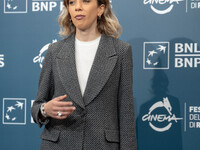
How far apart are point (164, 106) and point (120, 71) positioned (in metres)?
0.97

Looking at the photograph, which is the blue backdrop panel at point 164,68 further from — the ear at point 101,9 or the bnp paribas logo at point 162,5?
the ear at point 101,9

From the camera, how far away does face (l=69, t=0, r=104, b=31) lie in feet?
5.35

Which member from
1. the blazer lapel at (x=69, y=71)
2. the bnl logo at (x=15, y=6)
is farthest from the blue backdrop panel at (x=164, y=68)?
the blazer lapel at (x=69, y=71)

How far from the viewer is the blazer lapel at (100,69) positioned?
1.53m

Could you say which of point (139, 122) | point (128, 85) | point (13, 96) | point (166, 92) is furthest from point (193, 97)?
point (13, 96)

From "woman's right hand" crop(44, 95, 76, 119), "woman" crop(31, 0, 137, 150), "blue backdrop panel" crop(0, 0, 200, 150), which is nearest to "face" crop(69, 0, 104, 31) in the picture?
"woman" crop(31, 0, 137, 150)

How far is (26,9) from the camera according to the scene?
268 centimetres

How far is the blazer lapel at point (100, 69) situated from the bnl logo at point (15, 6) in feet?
4.14

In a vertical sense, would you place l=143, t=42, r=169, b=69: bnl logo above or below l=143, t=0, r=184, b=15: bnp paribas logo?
below

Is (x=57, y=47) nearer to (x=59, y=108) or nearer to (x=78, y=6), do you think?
(x=78, y=6)

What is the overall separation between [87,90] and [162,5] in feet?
3.98

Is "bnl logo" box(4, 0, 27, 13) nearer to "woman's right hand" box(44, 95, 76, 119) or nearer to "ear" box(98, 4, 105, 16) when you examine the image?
"ear" box(98, 4, 105, 16)

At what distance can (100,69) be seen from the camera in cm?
157

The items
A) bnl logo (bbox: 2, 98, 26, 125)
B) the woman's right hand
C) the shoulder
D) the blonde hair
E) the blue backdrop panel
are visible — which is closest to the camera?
the woman's right hand
